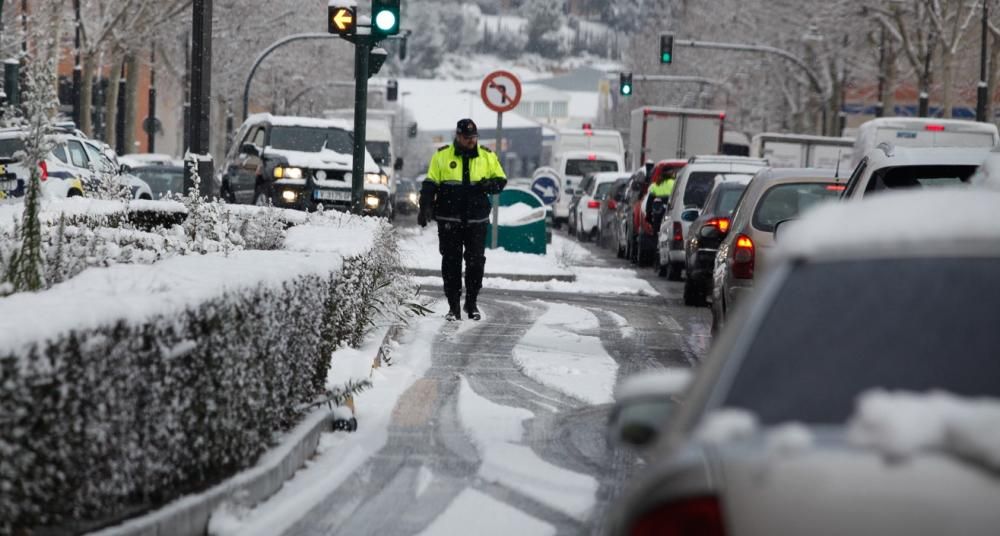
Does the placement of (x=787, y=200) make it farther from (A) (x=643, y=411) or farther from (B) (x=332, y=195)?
(B) (x=332, y=195)

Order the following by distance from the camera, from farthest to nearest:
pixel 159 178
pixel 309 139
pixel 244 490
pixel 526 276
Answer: pixel 159 178 < pixel 309 139 < pixel 526 276 < pixel 244 490

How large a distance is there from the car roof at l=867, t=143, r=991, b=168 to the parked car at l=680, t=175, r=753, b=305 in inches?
277

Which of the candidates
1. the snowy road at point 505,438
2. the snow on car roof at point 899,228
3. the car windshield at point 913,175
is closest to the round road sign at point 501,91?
the snowy road at point 505,438

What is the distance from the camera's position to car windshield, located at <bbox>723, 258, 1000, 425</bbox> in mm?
3602

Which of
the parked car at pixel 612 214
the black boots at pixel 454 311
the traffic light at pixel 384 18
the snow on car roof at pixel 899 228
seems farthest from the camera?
the parked car at pixel 612 214

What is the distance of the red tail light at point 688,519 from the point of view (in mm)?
3365

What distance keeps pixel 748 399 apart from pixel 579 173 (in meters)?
49.8

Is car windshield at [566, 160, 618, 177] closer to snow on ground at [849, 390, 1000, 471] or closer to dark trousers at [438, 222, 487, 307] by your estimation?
dark trousers at [438, 222, 487, 307]

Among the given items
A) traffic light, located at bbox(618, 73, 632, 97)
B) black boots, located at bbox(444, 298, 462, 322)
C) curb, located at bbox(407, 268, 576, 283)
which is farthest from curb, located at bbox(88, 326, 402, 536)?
traffic light, located at bbox(618, 73, 632, 97)

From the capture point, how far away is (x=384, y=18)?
53.8 ft

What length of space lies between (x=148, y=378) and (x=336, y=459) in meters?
2.35

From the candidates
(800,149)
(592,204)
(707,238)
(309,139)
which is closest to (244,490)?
(707,238)

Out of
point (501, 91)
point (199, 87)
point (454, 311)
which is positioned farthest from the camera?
point (501, 91)

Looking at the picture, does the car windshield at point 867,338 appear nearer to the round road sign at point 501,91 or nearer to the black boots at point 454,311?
the black boots at point 454,311
